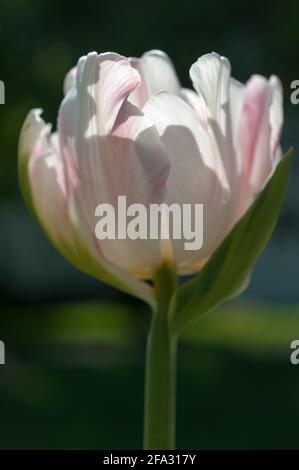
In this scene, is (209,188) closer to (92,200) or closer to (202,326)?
(92,200)

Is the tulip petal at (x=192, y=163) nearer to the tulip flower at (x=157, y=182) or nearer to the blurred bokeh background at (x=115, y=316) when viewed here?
the tulip flower at (x=157, y=182)

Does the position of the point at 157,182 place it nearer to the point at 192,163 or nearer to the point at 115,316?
the point at 192,163

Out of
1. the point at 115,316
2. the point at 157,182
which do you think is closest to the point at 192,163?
the point at 157,182

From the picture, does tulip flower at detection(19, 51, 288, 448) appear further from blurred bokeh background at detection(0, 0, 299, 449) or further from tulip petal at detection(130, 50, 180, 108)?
blurred bokeh background at detection(0, 0, 299, 449)

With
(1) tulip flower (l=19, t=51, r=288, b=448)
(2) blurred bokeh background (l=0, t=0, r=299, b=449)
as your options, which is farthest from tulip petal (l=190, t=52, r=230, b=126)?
(2) blurred bokeh background (l=0, t=0, r=299, b=449)

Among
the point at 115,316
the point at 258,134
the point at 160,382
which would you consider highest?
the point at 115,316

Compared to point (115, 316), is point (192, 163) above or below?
below
